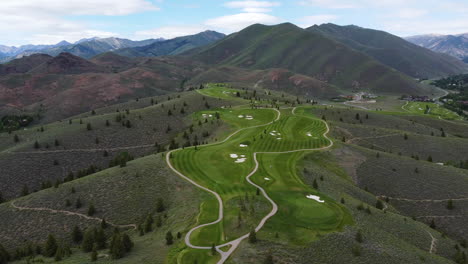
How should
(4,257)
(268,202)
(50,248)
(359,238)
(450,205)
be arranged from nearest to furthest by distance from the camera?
1. (359,238)
2. (4,257)
3. (50,248)
4. (268,202)
5. (450,205)

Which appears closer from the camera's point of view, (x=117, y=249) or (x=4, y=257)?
(x=117, y=249)

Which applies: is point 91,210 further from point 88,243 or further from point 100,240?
point 100,240

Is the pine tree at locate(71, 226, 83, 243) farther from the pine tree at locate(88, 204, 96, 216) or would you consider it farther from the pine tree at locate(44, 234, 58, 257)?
the pine tree at locate(88, 204, 96, 216)

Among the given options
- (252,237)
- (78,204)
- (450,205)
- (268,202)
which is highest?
(252,237)

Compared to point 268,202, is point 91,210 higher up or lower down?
lower down

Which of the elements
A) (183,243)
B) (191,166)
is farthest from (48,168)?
(183,243)

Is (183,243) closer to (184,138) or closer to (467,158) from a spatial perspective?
(184,138)

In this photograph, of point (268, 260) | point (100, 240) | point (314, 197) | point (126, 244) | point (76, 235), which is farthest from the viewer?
point (314, 197)

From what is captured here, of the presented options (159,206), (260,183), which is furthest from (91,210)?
(260,183)

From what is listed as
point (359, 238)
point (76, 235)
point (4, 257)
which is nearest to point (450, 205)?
point (359, 238)

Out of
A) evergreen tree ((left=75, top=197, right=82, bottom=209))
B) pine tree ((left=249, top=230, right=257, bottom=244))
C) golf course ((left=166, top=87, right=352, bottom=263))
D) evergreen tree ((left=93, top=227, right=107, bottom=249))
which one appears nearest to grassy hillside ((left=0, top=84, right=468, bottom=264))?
golf course ((left=166, top=87, right=352, bottom=263))
